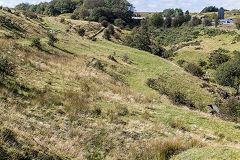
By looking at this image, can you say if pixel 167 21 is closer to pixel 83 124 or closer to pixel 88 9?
pixel 88 9

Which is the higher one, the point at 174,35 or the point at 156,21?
the point at 156,21

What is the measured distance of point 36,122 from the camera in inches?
324

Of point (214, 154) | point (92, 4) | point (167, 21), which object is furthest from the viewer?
Result: point (167, 21)

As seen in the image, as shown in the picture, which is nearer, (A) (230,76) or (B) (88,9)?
(A) (230,76)

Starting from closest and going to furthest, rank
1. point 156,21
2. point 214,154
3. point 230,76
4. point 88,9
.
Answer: point 214,154 → point 230,76 → point 88,9 → point 156,21

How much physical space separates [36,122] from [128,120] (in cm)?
550

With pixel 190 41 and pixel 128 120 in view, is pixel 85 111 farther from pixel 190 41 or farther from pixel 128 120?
pixel 190 41

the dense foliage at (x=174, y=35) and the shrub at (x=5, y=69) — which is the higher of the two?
the dense foliage at (x=174, y=35)

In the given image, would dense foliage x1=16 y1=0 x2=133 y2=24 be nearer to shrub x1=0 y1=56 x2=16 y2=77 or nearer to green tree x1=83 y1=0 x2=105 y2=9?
green tree x1=83 y1=0 x2=105 y2=9

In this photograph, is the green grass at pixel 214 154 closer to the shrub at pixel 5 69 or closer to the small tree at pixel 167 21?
the shrub at pixel 5 69

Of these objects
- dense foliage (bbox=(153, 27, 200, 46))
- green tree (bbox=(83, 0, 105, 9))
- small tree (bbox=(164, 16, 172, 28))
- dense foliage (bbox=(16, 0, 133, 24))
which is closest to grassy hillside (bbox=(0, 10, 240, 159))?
dense foliage (bbox=(16, 0, 133, 24))

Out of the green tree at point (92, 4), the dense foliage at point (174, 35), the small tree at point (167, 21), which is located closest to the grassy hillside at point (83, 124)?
the dense foliage at point (174, 35)

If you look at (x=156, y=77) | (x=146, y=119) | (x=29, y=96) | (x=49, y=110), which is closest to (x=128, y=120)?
(x=146, y=119)

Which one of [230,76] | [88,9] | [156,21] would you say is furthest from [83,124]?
[156,21]
